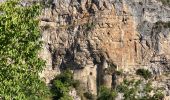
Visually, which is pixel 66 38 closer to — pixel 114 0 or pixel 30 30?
pixel 114 0

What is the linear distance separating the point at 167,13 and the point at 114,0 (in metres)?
10.6

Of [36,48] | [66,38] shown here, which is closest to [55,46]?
[66,38]

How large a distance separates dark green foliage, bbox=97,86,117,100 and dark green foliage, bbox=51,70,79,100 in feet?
16.2

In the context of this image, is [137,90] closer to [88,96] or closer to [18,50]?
[88,96]

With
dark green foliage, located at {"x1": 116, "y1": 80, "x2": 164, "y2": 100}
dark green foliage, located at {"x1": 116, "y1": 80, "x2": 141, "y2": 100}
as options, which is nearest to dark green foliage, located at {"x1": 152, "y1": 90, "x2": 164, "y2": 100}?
dark green foliage, located at {"x1": 116, "y1": 80, "x2": 164, "y2": 100}

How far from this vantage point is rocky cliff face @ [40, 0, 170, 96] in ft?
279

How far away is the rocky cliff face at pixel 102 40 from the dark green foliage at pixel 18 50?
63.0 m

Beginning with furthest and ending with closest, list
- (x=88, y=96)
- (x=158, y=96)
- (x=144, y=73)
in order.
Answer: (x=144, y=73) < (x=88, y=96) < (x=158, y=96)

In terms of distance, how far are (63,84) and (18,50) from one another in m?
63.7

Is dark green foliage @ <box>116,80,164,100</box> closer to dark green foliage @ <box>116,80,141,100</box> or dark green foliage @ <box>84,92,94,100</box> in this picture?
dark green foliage @ <box>116,80,141,100</box>

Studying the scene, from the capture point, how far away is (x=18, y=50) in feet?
67.1

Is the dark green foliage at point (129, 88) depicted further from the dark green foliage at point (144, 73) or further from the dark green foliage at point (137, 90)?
the dark green foliage at point (144, 73)

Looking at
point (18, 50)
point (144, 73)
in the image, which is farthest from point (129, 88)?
point (18, 50)

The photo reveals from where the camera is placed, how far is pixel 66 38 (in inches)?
3425
